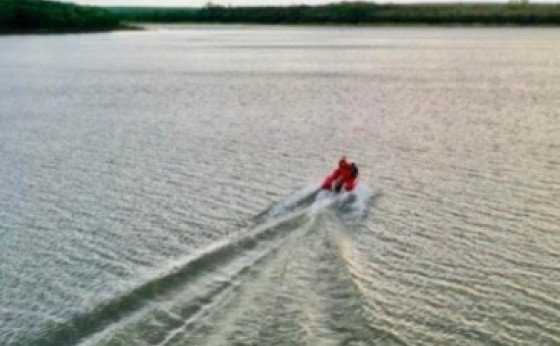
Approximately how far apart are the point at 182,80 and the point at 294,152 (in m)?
32.0

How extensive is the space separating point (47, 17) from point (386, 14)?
2193 inches

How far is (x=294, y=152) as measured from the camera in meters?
26.4

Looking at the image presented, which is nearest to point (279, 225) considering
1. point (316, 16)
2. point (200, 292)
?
point (200, 292)

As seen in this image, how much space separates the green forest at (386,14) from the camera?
146000 mm

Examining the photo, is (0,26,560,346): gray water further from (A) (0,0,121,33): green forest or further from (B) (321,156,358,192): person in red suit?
(A) (0,0,121,33): green forest

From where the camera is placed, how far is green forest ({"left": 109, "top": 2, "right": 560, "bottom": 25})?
146 metres

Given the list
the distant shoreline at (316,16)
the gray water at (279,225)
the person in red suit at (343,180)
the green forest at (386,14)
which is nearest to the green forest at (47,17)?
the distant shoreline at (316,16)

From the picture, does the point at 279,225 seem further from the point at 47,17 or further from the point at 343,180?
the point at 47,17

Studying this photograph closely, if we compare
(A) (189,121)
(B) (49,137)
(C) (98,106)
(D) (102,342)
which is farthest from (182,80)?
(D) (102,342)

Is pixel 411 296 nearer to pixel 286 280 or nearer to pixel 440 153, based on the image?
pixel 286 280

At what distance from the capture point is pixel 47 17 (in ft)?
451

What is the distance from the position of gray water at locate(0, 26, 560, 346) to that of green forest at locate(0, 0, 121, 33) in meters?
98.3

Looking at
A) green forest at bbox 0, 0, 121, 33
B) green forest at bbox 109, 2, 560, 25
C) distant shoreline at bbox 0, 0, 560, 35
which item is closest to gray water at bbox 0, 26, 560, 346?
green forest at bbox 0, 0, 121, 33

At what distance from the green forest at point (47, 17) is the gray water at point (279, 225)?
322 feet
